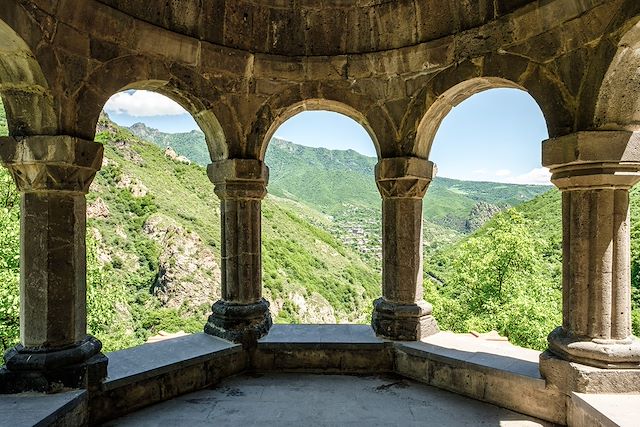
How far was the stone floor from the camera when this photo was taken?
354 centimetres

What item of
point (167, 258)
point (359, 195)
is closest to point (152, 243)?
point (167, 258)

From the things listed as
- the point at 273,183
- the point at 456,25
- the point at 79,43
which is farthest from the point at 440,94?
the point at 273,183

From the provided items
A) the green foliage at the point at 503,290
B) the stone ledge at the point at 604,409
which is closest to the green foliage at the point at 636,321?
the green foliage at the point at 503,290

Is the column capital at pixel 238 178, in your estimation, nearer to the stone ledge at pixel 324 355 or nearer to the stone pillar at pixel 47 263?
the stone pillar at pixel 47 263

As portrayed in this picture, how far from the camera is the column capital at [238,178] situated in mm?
4594

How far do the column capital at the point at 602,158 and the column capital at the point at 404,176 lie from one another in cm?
150

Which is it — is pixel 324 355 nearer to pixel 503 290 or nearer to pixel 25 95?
pixel 25 95

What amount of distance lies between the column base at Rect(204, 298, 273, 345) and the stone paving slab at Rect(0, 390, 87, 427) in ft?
5.28

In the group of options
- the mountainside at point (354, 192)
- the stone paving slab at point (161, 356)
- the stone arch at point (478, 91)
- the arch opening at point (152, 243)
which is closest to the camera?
the stone arch at point (478, 91)

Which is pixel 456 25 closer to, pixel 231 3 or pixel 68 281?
pixel 231 3

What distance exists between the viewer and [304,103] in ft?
16.1

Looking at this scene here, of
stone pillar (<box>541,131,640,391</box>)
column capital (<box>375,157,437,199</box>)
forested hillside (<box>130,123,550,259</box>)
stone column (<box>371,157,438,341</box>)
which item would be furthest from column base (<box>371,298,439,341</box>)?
forested hillside (<box>130,123,550,259</box>)

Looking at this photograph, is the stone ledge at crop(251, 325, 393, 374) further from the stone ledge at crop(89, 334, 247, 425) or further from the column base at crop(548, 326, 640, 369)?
the column base at crop(548, 326, 640, 369)

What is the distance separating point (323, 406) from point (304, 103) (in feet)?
10.6
